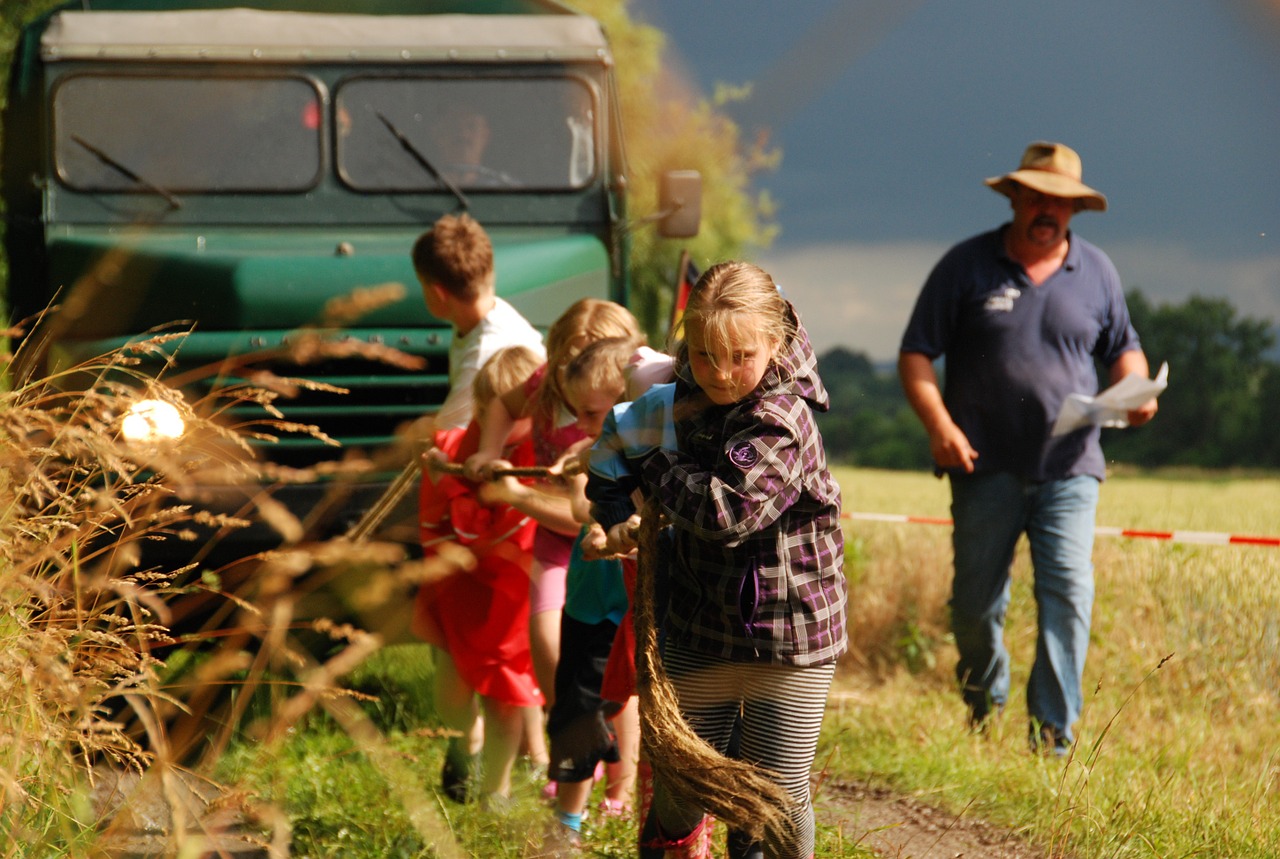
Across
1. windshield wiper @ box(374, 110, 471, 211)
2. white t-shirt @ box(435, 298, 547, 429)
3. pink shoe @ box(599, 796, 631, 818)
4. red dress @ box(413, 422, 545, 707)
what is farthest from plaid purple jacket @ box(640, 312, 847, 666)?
windshield wiper @ box(374, 110, 471, 211)

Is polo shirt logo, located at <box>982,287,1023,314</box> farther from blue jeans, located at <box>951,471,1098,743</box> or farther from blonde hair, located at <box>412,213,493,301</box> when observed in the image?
blonde hair, located at <box>412,213,493,301</box>

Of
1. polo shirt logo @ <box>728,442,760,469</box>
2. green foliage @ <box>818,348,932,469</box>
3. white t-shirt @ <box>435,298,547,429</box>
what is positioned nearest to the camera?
polo shirt logo @ <box>728,442,760,469</box>

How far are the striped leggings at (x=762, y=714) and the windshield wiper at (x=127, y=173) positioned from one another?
3157mm

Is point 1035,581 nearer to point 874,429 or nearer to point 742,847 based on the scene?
point 742,847

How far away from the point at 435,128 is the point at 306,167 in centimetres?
52

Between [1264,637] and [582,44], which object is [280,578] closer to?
[582,44]

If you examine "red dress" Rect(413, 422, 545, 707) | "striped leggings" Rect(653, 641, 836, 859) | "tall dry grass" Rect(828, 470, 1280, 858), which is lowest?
"tall dry grass" Rect(828, 470, 1280, 858)

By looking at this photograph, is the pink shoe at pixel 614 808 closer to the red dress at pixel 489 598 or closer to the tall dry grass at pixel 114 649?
the red dress at pixel 489 598

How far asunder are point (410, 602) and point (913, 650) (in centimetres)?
257

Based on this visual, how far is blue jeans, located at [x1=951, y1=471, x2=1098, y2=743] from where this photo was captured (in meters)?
4.11

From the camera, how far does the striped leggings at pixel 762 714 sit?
8.03 ft

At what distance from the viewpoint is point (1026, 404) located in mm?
4230

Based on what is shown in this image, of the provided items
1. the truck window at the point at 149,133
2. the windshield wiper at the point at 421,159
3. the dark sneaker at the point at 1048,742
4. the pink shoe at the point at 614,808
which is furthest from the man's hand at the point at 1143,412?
the truck window at the point at 149,133

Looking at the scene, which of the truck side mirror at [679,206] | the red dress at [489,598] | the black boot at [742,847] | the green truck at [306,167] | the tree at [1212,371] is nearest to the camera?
the black boot at [742,847]
